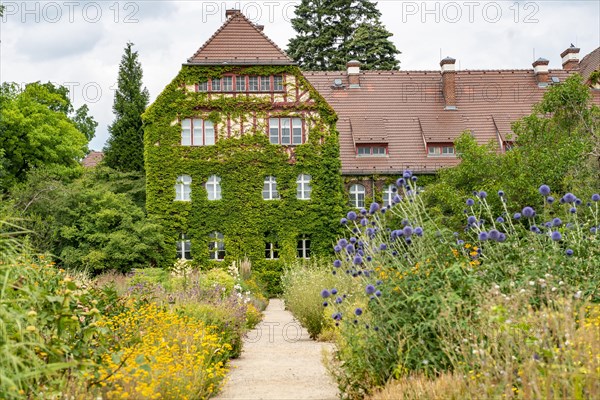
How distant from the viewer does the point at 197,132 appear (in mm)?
33156

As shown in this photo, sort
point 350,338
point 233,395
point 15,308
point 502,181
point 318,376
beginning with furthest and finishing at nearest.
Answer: point 502,181 → point 318,376 → point 233,395 → point 350,338 → point 15,308

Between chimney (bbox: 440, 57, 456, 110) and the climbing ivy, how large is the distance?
6.38 meters

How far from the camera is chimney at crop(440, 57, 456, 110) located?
3669cm

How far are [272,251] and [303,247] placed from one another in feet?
4.18

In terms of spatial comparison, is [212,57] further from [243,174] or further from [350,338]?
[350,338]

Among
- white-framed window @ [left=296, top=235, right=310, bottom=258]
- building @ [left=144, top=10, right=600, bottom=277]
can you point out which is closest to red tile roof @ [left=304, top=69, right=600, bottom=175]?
building @ [left=144, top=10, right=600, bottom=277]

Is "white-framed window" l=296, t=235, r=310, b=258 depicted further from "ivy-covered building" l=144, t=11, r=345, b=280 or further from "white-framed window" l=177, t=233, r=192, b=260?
"white-framed window" l=177, t=233, r=192, b=260

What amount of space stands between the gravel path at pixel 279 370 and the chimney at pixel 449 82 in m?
21.6

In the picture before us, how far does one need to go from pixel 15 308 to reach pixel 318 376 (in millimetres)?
5122

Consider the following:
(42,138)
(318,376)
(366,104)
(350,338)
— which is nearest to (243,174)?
(366,104)

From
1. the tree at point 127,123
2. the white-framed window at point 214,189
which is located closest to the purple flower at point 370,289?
the white-framed window at point 214,189

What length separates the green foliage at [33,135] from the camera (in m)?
38.2

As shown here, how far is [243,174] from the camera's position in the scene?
33.2 metres

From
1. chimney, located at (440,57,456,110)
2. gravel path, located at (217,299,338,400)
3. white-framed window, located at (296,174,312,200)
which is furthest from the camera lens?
chimney, located at (440,57,456,110)
